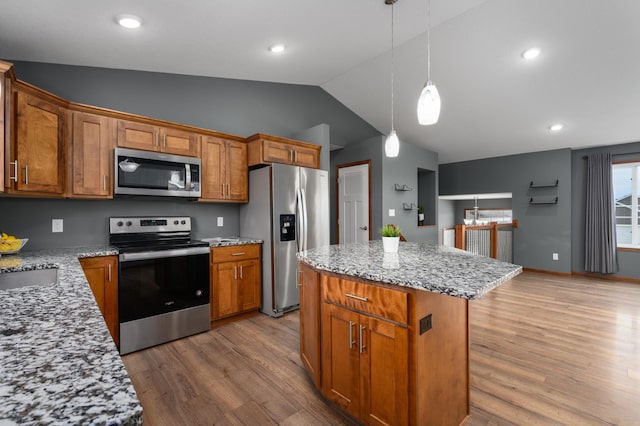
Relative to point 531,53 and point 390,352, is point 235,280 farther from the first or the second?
point 531,53

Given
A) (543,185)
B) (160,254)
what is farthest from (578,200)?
(160,254)

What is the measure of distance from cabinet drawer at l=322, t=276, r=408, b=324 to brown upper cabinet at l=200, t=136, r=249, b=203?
83.1 inches

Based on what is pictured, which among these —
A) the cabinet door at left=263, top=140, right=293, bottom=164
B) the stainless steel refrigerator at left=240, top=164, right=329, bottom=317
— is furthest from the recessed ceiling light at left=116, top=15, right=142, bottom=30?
the stainless steel refrigerator at left=240, top=164, right=329, bottom=317

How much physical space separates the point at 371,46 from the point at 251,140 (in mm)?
1755

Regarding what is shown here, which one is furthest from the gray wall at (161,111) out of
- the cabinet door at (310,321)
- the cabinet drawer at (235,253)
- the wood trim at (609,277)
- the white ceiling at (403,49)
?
the wood trim at (609,277)

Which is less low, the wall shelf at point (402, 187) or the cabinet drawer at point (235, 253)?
the wall shelf at point (402, 187)

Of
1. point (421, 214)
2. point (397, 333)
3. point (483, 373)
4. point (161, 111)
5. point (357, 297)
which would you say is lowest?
point (483, 373)

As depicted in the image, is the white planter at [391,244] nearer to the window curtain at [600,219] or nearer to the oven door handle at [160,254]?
the oven door handle at [160,254]

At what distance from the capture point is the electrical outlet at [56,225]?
2766 millimetres

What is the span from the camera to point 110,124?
2.78 meters

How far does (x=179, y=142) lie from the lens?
3191mm

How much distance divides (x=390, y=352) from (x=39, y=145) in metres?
2.87

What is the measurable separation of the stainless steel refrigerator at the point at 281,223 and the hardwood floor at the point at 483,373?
287 millimetres

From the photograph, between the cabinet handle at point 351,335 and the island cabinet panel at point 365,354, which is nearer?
the island cabinet panel at point 365,354
